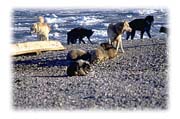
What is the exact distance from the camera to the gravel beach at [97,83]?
7.58 meters

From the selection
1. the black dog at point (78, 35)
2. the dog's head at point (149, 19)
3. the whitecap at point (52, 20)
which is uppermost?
the dog's head at point (149, 19)

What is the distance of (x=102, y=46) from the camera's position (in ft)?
38.8

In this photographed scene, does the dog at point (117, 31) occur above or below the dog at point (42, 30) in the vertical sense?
above

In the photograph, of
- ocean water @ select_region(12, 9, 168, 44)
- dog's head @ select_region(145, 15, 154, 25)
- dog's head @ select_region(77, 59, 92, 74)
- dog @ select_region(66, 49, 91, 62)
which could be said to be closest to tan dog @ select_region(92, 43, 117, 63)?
dog @ select_region(66, 49, 91, 62)

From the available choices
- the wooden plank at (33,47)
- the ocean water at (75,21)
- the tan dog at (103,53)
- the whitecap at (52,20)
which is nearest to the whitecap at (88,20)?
the ocean water at (75,21)

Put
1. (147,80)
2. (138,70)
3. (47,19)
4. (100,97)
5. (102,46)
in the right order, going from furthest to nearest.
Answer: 1. (47,19)
2. (102,46)
3. (138,70)
4. (147,80)
5. (100,97)

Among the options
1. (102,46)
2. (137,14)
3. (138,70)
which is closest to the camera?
(138,70)

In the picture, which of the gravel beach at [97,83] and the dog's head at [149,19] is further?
the dog's head at [149,19]

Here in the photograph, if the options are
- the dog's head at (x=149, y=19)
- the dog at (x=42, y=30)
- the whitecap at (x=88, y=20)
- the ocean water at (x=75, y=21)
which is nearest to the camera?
the dog at (x=42, y=30)

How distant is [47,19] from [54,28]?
1396mm

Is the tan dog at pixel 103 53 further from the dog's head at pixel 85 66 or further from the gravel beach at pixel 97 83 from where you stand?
the dog's head at pixel 85 66

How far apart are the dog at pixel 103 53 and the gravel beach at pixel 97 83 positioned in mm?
133
